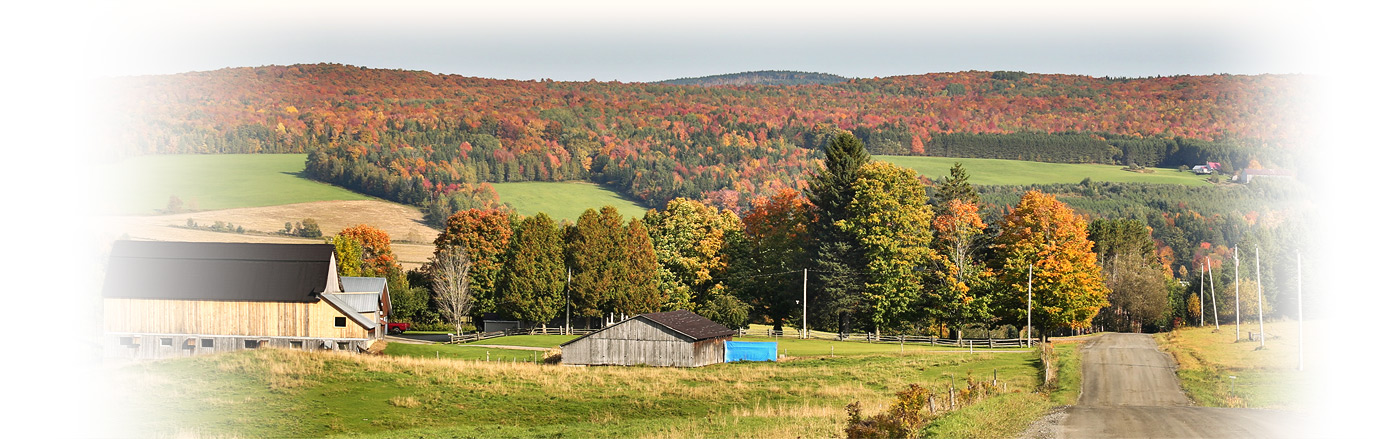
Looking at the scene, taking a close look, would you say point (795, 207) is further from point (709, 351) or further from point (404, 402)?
point (404, 402)

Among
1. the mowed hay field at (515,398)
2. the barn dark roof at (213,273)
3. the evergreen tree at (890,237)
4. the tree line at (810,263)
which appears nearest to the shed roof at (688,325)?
the mowed hay field at (515,398)

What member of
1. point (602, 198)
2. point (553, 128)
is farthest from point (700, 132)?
point (602, 198)

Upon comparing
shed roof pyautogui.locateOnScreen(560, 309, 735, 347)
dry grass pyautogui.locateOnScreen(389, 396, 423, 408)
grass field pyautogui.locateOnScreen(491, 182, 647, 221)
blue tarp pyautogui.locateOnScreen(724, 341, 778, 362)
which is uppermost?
grass field pyautogui.locateOnScreen(491, 182, 647, 221)

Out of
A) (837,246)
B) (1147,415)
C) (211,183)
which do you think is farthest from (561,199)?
(1147,415)

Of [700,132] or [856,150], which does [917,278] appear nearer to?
[856,150]

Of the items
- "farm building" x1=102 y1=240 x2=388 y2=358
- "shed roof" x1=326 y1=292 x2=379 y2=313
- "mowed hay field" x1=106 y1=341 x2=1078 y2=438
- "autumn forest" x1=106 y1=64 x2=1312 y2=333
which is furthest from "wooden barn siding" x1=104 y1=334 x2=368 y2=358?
"autumn forest" x1=106 y1=64 x2=1312 y2=333

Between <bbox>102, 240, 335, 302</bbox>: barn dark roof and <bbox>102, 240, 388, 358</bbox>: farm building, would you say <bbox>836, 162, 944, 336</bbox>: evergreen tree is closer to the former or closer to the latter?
<bbox>102, 240, 388, 358</bbox>: farm building

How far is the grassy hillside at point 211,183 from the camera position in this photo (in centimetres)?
12044

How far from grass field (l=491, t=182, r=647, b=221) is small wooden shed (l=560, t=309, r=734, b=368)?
85516 mm

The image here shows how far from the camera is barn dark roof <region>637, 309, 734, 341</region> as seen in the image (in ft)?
180

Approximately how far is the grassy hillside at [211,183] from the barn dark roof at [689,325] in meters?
76.5

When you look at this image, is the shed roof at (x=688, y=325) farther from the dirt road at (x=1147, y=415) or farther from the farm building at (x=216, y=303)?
the dirt road at (x=1147, y=415)

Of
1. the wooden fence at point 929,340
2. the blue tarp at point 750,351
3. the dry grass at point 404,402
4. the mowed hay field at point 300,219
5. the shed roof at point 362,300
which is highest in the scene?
the mowed hay field at point 300,219

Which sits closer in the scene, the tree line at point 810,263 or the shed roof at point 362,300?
the shed roof at point 362,300
